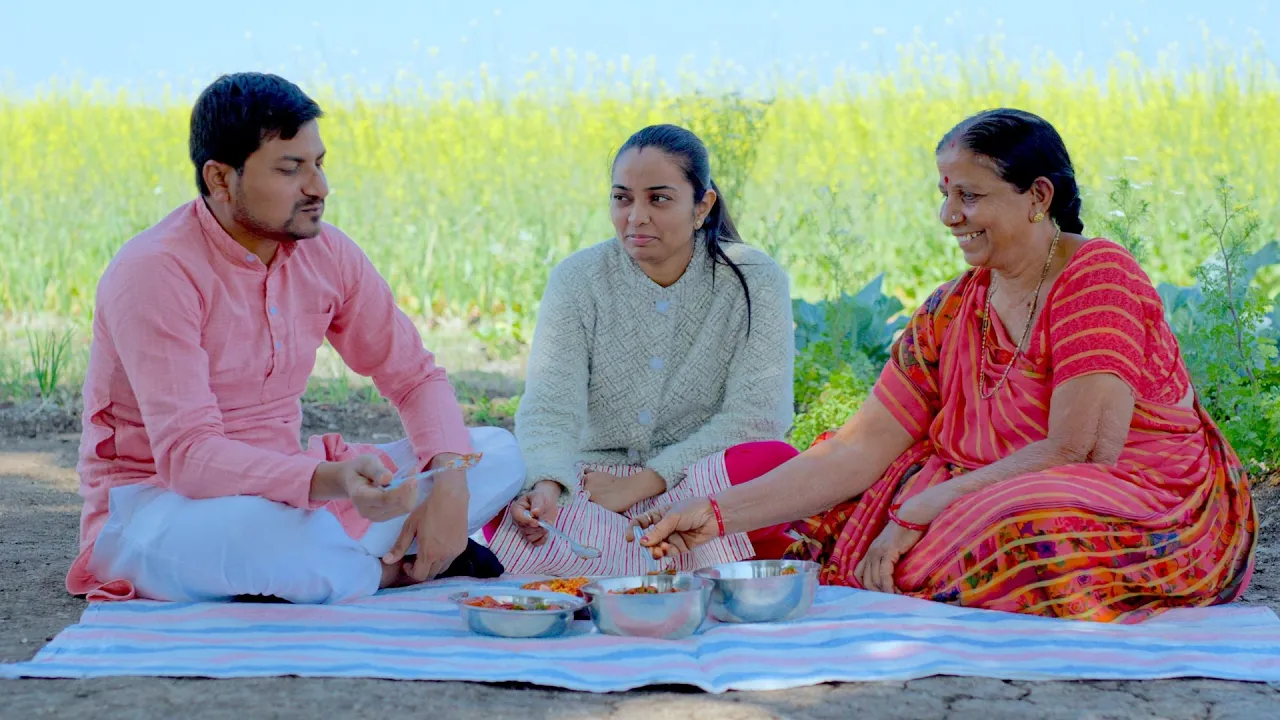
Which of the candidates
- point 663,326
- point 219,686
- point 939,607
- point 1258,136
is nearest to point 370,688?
point 219,686

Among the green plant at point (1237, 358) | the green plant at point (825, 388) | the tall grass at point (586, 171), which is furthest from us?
the tall grass at point (586, 171)

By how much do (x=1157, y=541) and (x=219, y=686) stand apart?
2169 millimetres

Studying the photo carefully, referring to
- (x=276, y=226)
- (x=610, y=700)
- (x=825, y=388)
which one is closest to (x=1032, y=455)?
(x=610, y=700)

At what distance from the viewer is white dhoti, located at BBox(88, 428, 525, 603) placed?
3416 millimetres

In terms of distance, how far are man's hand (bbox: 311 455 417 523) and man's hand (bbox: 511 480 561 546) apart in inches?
24.5

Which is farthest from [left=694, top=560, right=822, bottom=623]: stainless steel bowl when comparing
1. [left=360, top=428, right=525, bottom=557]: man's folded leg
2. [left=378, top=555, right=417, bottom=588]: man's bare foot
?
[left=378, top=555, right=417, bottom=588]: man's bare foot

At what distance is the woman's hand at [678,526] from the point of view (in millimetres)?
3545

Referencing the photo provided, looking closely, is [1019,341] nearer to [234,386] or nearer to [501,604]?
[501,604]

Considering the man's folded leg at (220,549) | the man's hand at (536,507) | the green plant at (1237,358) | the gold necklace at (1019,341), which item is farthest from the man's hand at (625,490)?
the green plant at (1237,358)

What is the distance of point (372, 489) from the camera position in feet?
10.5

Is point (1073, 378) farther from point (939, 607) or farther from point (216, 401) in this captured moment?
point (216, 401)

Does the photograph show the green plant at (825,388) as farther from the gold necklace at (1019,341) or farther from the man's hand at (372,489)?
the man's hand at (372,489)

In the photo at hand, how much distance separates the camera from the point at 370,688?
284 cm

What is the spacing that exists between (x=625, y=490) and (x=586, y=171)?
741cm
